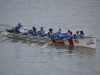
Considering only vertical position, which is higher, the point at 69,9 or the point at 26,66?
the point at 69,9

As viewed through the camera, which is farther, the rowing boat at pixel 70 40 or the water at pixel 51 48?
the rowing boat at pixel 70 40

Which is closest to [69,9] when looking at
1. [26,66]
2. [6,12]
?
[6,12]

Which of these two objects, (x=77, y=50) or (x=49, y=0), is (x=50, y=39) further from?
(x=49, y=0)

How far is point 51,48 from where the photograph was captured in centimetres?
3144

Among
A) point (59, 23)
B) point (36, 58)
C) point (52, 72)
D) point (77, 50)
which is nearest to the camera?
point (52, 72)

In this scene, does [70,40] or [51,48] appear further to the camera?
[51,48]

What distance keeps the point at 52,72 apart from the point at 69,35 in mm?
6834

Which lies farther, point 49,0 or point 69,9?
point 49,0

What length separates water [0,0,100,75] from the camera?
84.6ft

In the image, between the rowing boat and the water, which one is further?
the rowing boat

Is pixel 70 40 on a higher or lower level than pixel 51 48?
higher

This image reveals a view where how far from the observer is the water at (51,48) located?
25.8 meters

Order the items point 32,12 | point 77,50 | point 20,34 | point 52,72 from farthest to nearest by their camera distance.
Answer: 1. point 32,12
2. point 20,34
3. point 77,50
4. point 52,72

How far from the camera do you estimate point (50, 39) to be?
32.8m
